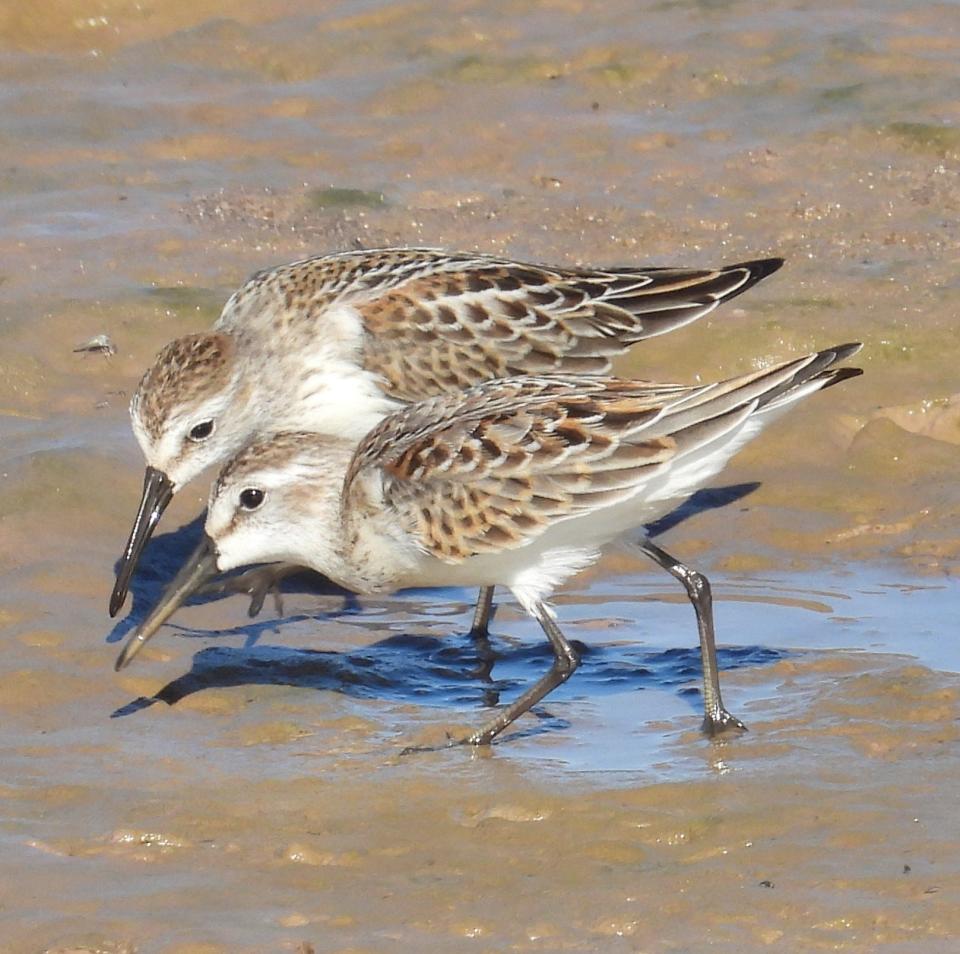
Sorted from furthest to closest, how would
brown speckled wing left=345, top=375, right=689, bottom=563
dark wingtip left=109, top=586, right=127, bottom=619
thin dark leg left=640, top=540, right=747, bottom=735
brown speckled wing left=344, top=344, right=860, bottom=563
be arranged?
dark wingtip left=109, top=586, right=127, bottom=619
thin dark leg left=640, top=540, right=747, bottom=735
brown speckled wing left=345, top=375, right=689, bottom=563
brown speckled wing left=344, top=344, right=860, bottom=563

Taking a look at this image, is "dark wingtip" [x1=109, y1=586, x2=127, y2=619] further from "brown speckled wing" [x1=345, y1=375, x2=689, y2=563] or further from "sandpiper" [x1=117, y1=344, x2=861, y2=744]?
"brown speckled wing" [x1=345, y1=375, x2=689, y2=563]

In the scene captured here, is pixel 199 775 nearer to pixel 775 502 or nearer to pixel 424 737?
pixel 424 737

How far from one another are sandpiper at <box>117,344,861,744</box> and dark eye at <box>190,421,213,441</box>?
0.74 meters

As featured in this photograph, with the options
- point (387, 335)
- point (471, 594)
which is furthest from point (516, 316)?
point (471, 594)

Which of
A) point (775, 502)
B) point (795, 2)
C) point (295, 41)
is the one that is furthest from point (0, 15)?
point (775, 502)

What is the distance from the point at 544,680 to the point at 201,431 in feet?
7.37

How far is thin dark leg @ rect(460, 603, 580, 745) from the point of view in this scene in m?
8.48

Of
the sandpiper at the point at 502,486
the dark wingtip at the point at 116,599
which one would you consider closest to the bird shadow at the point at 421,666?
the dark wingtip at the point at 116,599

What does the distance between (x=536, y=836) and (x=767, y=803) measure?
0.86 m

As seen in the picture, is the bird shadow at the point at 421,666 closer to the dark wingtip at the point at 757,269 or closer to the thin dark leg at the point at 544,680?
the thin dark leg at the point at 544,680

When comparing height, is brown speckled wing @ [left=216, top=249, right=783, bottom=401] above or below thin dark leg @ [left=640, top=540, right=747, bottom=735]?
above

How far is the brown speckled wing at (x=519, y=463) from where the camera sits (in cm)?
826

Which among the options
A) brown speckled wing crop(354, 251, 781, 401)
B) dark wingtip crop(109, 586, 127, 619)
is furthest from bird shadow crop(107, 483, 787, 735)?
brown speckled wing crop(354, 251, 781, 401)

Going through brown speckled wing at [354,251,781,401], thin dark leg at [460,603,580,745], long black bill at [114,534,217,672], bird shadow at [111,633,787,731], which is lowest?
bird shadow at [111,633,787,731]
